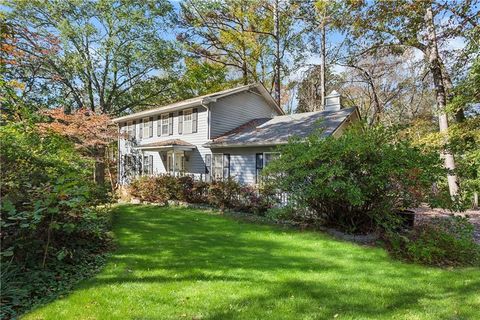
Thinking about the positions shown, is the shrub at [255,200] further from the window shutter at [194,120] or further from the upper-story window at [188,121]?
the upper-story window at [188,121]

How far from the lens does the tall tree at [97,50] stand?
19984 millimetres

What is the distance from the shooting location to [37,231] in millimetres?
4785

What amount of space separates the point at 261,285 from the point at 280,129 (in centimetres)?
1081

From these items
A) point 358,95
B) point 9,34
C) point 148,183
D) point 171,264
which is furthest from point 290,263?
point 358,95

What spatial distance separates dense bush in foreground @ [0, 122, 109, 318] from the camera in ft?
13.2

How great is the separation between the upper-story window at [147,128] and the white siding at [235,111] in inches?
218

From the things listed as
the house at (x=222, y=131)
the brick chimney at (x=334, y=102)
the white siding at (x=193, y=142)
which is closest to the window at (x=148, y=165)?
the house at (x=222, y=131)

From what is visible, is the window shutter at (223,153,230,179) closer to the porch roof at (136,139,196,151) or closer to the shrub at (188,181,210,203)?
the shrub at (188,181,210,203)

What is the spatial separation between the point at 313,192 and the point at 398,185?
1.97 metres

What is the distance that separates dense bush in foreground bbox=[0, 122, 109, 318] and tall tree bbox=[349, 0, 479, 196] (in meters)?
11.7

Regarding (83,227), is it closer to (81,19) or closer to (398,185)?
(398,185)

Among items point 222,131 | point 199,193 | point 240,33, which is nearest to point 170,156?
point 222,131

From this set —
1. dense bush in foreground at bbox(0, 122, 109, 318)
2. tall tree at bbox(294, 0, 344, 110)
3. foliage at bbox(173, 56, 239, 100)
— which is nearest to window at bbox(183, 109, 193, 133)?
foliage at bbox(173, 56, 239, 100)

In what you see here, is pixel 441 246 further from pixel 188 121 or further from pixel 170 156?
pixel 170 156
